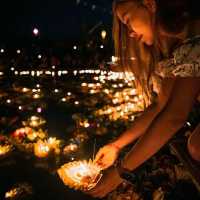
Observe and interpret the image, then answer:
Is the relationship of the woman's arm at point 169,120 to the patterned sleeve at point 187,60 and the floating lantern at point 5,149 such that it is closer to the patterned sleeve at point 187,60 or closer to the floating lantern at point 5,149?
the patterned sleeve at point 187,60

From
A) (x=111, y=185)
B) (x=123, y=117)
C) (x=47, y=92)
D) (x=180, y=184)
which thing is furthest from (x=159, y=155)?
(x=47, y=92)

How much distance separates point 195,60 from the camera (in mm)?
1812

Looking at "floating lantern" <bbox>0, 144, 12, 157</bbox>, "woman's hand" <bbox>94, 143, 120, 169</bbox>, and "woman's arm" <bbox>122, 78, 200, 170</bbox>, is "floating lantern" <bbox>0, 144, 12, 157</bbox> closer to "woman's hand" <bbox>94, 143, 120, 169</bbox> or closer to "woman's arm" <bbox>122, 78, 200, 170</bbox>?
"woman's hand" <bbox>94, 143, 120, 169</bbox>

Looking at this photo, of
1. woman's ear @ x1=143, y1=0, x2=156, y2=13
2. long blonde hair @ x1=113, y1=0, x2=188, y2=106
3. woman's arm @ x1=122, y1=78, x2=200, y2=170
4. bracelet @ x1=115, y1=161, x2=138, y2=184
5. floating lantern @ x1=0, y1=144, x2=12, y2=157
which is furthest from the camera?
floating lantern @ x1=0, y1=144, x2=12, y2=157

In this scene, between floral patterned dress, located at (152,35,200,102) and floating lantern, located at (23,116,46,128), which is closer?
floral patterned dress, located at (152,35,200,102)

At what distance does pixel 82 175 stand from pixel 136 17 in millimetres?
1068

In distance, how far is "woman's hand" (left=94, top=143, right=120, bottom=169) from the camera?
2.47 metres

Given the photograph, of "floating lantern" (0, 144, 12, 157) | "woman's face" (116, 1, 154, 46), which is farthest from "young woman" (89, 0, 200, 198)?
"floating lantern" (0, 144, 12, 157)

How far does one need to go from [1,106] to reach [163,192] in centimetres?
563

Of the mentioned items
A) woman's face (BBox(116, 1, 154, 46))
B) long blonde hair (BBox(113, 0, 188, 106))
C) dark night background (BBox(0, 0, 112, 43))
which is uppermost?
woman's face (BBox(116, 1, 154, 46))

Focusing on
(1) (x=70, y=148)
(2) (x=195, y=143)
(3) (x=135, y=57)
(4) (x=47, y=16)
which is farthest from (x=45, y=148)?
(4) (x=47, y=16)

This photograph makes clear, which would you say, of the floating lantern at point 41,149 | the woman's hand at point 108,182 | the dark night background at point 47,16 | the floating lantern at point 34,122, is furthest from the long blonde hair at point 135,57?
the dark night background at point 47,16

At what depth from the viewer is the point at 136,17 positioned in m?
2.45

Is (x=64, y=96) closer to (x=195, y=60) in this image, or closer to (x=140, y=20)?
(x=140, y=20)
